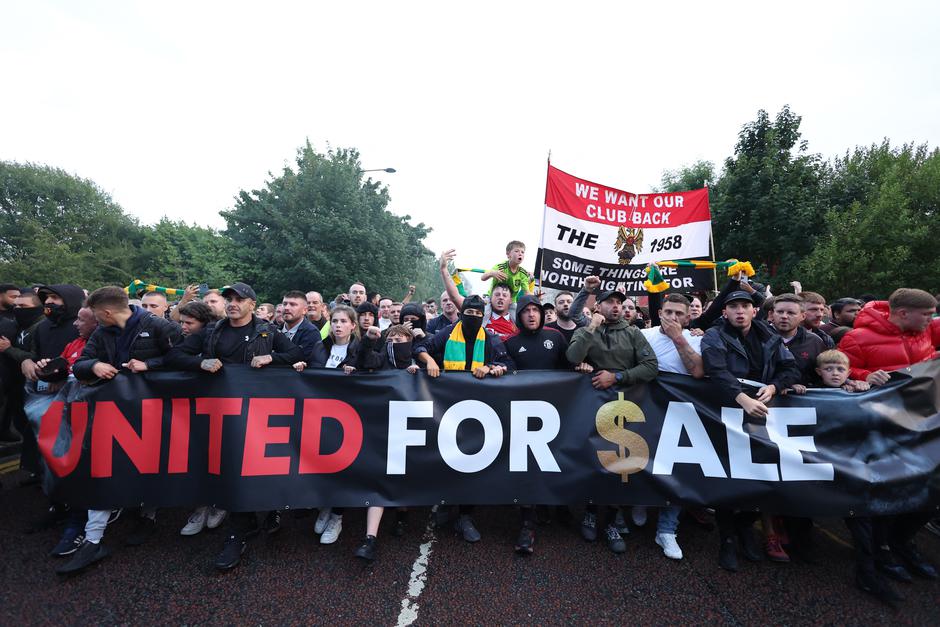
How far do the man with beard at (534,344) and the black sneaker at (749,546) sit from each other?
184 cm

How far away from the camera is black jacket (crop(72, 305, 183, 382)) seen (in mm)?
3626

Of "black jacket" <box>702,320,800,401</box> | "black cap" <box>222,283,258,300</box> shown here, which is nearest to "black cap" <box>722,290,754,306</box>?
"black jacket" <box>702,320,800,401</box>

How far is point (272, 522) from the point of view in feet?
12.6

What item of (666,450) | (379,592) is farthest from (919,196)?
(379,592)

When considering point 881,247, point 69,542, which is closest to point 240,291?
point 69,542

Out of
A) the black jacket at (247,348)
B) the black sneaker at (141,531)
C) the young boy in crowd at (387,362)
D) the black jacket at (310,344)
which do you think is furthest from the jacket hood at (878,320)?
the black sneaker at (141,531)

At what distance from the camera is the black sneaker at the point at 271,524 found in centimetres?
381

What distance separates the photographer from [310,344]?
14.2 feet

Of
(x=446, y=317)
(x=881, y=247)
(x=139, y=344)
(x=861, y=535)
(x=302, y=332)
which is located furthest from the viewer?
(x=881, y=247)

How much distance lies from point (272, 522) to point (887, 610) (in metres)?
4.93

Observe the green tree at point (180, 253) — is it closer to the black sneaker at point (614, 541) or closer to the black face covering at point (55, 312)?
the black face covering at point (55, 312)

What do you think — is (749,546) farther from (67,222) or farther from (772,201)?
(67,222)

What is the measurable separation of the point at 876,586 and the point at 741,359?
73.6 inches

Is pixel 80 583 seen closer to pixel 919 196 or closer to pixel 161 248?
pixel 919 196
